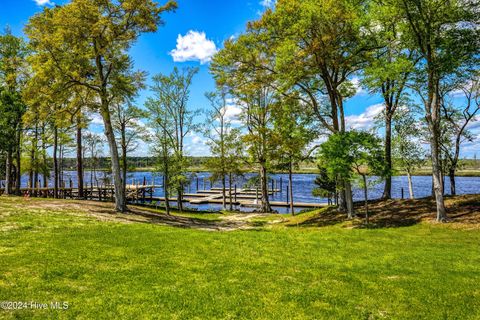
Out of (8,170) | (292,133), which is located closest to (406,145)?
(292,133)

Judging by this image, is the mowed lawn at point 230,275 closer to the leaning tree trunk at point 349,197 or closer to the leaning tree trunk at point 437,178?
the leaning tree trunk at point 437,178

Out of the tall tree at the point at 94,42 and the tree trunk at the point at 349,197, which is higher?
the tall tree at the point at 94,42

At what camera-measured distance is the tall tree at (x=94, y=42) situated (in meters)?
17.4

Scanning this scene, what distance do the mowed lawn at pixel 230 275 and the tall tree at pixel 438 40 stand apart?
5472 millimetres

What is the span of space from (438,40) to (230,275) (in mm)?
17904

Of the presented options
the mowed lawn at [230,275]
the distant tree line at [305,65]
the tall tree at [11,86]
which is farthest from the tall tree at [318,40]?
the tall tree at [11,86]

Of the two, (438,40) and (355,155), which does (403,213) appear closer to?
(355,155)

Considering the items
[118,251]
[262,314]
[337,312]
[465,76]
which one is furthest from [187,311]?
[465,76]

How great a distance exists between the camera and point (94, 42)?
733 inches

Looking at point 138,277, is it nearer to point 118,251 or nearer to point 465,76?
point 118,251

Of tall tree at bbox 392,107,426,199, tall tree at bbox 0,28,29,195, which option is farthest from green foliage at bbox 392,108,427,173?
tall tree at bbox 0,28,29,195

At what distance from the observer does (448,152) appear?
2531 cm

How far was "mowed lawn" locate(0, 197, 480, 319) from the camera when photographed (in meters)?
6.15

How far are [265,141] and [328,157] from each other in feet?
43.1
